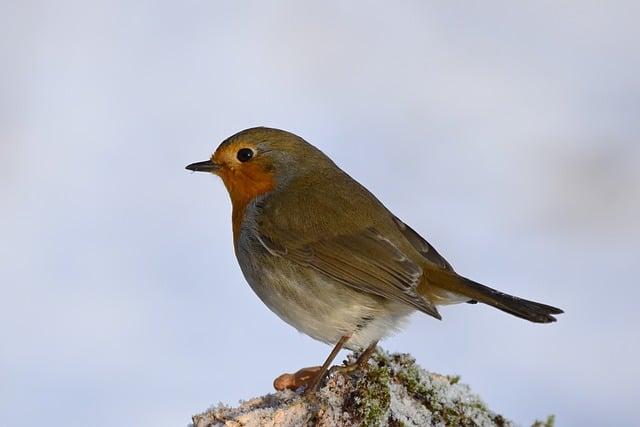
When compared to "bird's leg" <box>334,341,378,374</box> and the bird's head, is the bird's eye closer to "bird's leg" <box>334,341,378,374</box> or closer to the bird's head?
the bird's head

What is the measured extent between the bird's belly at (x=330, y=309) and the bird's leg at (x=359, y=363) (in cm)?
19

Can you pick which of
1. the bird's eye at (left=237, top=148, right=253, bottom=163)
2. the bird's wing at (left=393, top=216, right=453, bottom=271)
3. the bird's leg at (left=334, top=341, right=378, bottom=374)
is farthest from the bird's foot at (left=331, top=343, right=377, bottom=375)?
the bird's eye at (left=237, top=148, right=253, bottom=163)

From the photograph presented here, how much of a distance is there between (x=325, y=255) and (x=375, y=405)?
1.00 m

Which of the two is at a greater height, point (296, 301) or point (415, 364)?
point (296, 301)

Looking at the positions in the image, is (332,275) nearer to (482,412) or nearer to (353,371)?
(353,371)

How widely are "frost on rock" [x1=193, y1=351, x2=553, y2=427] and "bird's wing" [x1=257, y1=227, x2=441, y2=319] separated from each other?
379mm

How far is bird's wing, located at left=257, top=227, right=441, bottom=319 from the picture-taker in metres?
2.98

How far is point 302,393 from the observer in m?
2.54

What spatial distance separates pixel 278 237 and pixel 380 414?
3.83 ft

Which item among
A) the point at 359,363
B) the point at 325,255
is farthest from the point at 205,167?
the point at 359,363

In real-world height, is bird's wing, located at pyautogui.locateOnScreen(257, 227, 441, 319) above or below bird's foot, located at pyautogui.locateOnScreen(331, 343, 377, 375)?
above

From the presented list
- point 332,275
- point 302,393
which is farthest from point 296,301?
point 302,393

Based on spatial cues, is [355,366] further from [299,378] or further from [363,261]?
[363,261]

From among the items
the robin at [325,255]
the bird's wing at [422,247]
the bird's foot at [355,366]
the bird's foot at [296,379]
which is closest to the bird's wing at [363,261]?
the robin at [325,255]
